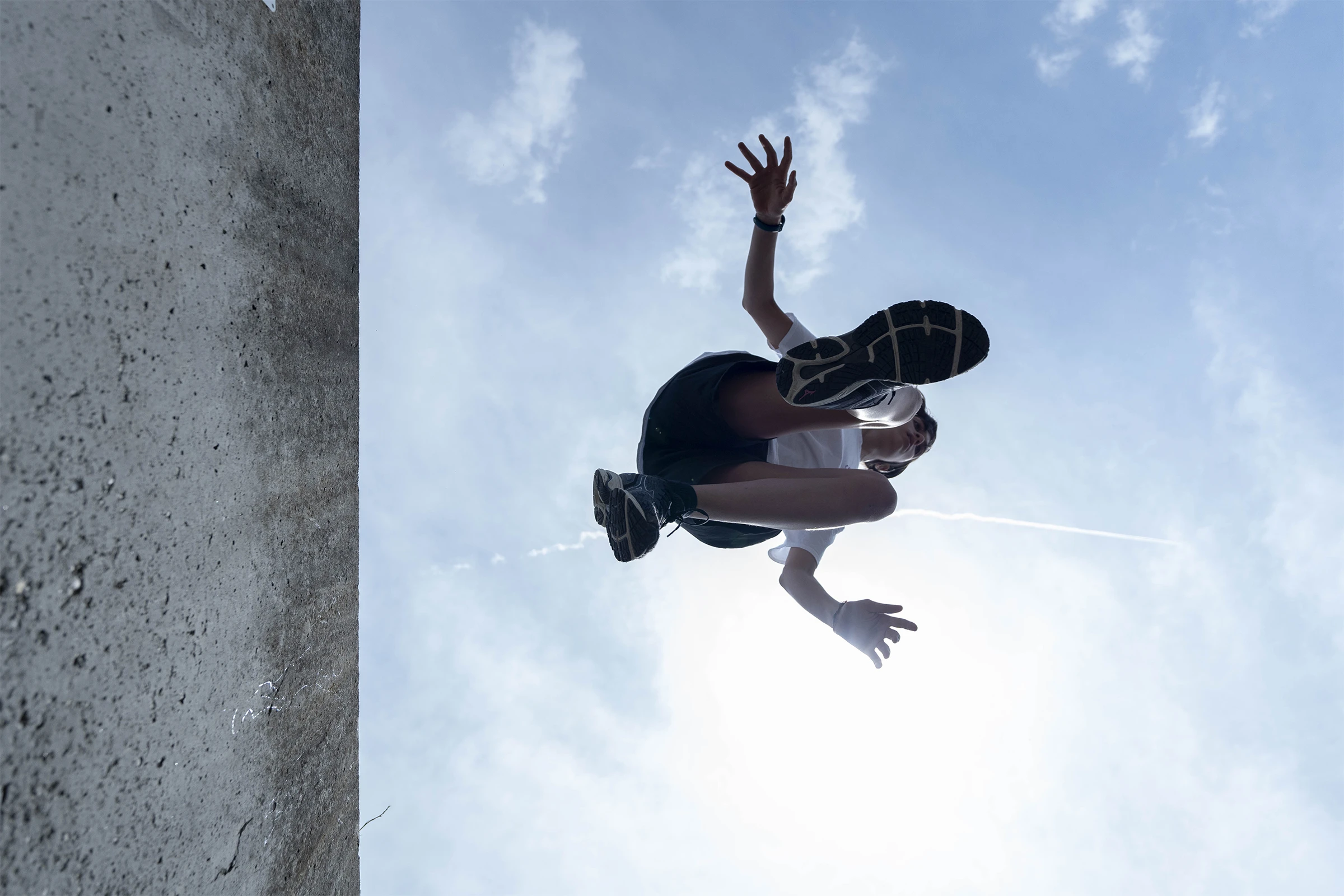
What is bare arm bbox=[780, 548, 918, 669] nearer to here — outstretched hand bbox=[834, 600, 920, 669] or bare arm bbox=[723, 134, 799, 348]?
outstretched hand bbox=[834, 600, 920, 669]

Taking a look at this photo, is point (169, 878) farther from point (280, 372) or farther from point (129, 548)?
point (280, 372)

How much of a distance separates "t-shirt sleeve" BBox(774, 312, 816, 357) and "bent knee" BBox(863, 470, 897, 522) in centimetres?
60

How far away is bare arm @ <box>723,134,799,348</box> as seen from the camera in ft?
9.07

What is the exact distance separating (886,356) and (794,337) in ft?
1.83

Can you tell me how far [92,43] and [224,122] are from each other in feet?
0.93

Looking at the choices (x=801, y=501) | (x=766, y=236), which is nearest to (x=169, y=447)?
(x=801, y=501)

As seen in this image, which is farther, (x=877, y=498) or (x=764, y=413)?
(x=764, y=413)

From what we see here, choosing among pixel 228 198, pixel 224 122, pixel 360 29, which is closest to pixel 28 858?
pixel 228 198

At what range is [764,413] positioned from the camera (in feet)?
8.74

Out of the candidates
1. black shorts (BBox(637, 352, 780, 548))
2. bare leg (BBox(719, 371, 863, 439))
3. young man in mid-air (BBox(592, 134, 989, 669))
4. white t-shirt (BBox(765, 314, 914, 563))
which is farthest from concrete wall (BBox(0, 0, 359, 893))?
white t-shirt (BBox(765, 314, 914, 563))

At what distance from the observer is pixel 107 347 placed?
1.06 meters

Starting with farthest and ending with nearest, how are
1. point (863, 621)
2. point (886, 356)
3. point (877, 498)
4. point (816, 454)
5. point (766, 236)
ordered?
point (816, 454) < point (766, 236) < point (863, 621) < point (877, 498) < point (886, 356)

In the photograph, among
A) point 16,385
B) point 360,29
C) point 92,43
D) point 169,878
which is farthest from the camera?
point 360,29

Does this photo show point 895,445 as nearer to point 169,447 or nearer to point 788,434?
point 788,434
